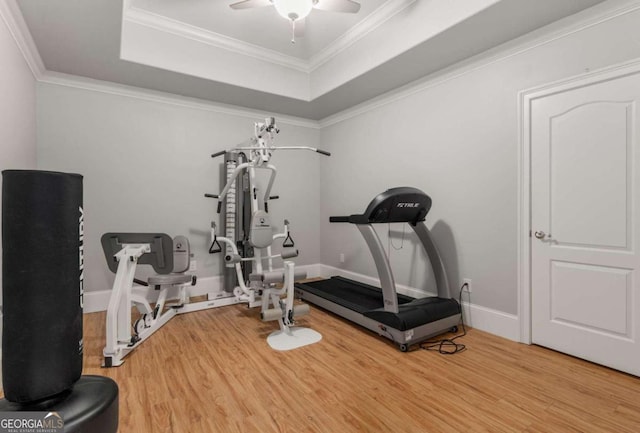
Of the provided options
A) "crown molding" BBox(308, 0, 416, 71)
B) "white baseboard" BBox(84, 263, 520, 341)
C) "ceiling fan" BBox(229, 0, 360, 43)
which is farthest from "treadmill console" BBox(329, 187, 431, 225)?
"crown molding" BBox(308, 0, 416, 71)

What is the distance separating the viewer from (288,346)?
268 centimetres

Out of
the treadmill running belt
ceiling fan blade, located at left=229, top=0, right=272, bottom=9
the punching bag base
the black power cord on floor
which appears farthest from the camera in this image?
the treadmill running belt

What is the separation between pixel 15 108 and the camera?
8.52 feet

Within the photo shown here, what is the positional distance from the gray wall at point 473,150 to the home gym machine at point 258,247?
1.23 meters

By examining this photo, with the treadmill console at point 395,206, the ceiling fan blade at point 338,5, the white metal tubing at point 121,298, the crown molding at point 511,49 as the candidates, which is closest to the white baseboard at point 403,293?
the treadmill console at point 395,206

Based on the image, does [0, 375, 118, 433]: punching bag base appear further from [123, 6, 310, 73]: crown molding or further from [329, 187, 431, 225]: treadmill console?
[123, 6, 310, 73]: crown molding

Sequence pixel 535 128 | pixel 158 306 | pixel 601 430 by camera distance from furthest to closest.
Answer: pixel 158 306 → pixel 535 128 → pixel 601 430

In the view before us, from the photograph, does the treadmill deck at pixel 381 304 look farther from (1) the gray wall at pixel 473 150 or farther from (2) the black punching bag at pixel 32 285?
(2) the black punching bag at pixel 32 285

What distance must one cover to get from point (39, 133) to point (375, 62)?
3.60m

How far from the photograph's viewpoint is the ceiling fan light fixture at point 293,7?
2.28m

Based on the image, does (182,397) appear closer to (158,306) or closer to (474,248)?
(158,306)

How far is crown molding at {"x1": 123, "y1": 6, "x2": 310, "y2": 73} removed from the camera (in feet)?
10.3

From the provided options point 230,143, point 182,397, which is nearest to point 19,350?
point 182,397

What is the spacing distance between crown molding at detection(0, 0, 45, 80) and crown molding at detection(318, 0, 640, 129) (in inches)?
138
